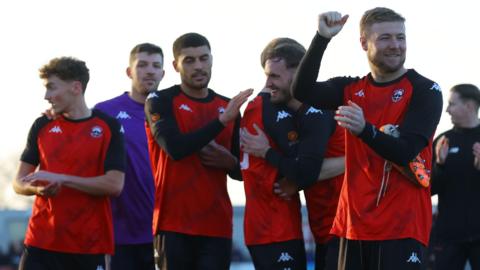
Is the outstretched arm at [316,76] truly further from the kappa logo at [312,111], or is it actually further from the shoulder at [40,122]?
the shoulder at [40,122]

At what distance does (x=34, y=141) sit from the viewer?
10570 mm

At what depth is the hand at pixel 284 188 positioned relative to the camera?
9859 mm

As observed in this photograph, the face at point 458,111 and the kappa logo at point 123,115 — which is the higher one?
the face at point 458,111

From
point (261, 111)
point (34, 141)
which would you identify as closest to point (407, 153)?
point (261, 111)

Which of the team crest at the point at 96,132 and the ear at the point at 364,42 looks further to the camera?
the team crest at the point at 96,132

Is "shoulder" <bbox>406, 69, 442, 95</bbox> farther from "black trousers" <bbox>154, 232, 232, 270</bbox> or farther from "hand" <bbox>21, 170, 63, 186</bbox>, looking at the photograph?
"hand" <bbox>21, 170, 63, 186</bbox>

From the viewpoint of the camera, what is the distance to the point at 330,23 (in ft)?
28.6

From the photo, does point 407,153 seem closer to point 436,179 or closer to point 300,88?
point 300,88

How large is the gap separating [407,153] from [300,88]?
1063 millimetres

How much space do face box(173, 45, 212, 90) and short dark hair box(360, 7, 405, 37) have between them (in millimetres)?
1864

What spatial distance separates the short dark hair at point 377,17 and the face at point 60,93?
108 inches

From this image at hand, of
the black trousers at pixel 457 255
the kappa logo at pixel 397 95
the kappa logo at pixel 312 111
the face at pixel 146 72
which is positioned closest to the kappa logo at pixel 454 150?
the black trousers at pixel 457 255

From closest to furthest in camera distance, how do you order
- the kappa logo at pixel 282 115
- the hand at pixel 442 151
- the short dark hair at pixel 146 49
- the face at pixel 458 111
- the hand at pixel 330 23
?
1. the hand at pixel 330 23
2. the kappa logo at pixel 282 115
3. the short dark hair at pixel 146 49
4. the hand at pixel 442 151
5. the face at pixel 458 111

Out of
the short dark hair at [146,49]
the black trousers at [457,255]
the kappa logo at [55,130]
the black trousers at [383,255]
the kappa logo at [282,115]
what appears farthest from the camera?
the black trousers at [457,255]
